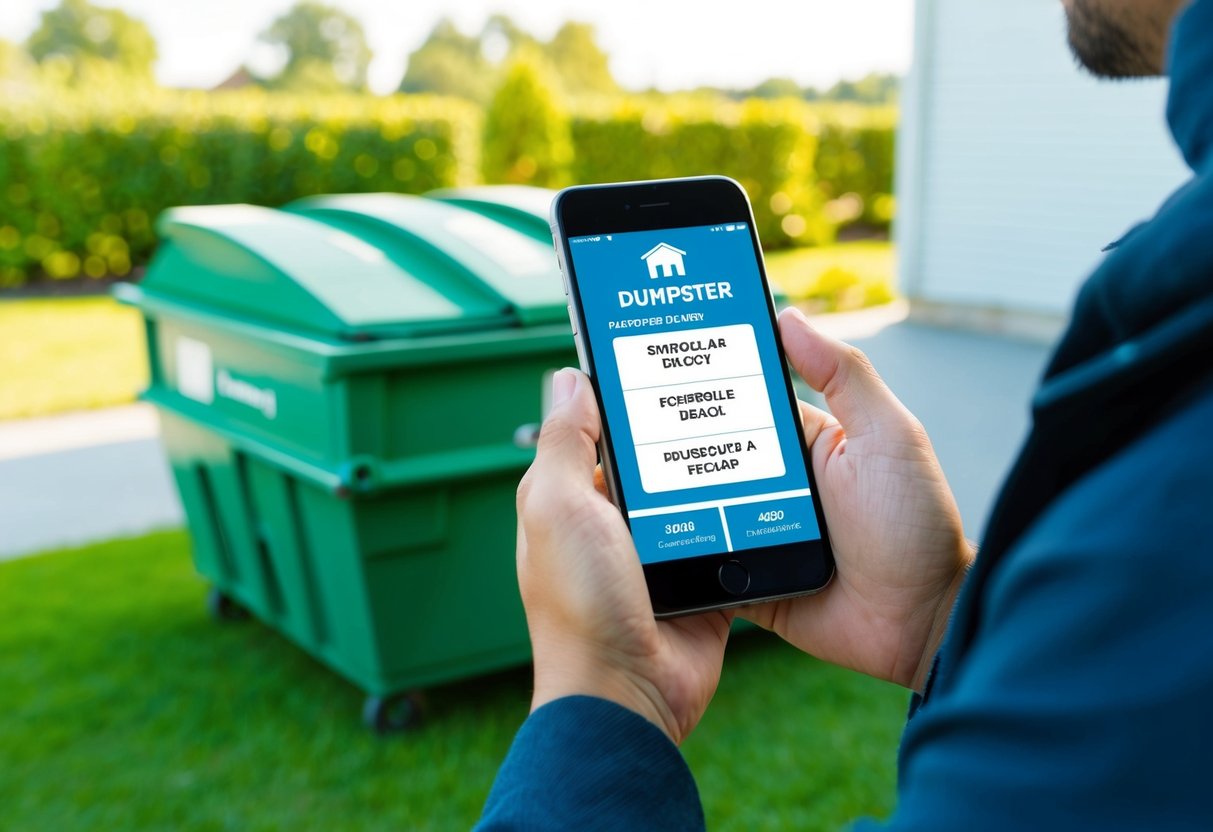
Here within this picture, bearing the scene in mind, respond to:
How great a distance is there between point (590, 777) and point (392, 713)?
2874mm

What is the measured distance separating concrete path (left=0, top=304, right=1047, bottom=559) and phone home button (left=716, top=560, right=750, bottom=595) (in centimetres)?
336

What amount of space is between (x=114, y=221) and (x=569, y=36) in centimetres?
4645

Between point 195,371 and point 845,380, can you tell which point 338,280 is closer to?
point 195,371

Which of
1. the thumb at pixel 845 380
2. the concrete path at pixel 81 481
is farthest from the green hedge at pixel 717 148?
the thumb at pixel 845 380

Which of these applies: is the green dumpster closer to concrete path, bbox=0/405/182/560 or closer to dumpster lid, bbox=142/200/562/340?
dumpster lid, bbox=142/200/562/340

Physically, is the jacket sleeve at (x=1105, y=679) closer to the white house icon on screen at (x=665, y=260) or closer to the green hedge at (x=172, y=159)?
the white house icon on screen at (x=665, y=260)

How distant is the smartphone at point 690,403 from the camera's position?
1.53m

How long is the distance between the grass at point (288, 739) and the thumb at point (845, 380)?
1904mm

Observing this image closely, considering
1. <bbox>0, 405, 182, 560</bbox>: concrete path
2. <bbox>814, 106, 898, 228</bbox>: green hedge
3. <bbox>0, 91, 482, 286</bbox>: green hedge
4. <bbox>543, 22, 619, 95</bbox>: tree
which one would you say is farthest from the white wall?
<bbox>543, 22, 619, 95</bbox>: tree

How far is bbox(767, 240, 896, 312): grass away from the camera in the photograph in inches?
477

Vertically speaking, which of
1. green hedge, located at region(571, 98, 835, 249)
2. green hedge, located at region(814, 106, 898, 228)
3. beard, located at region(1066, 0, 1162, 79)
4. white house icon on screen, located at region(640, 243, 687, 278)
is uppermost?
beard, located at region(1066, 0, 1162, 79)

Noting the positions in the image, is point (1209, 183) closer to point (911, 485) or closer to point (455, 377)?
point (911, 485)

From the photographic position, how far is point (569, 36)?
57938mm

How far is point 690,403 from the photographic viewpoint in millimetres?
1584
